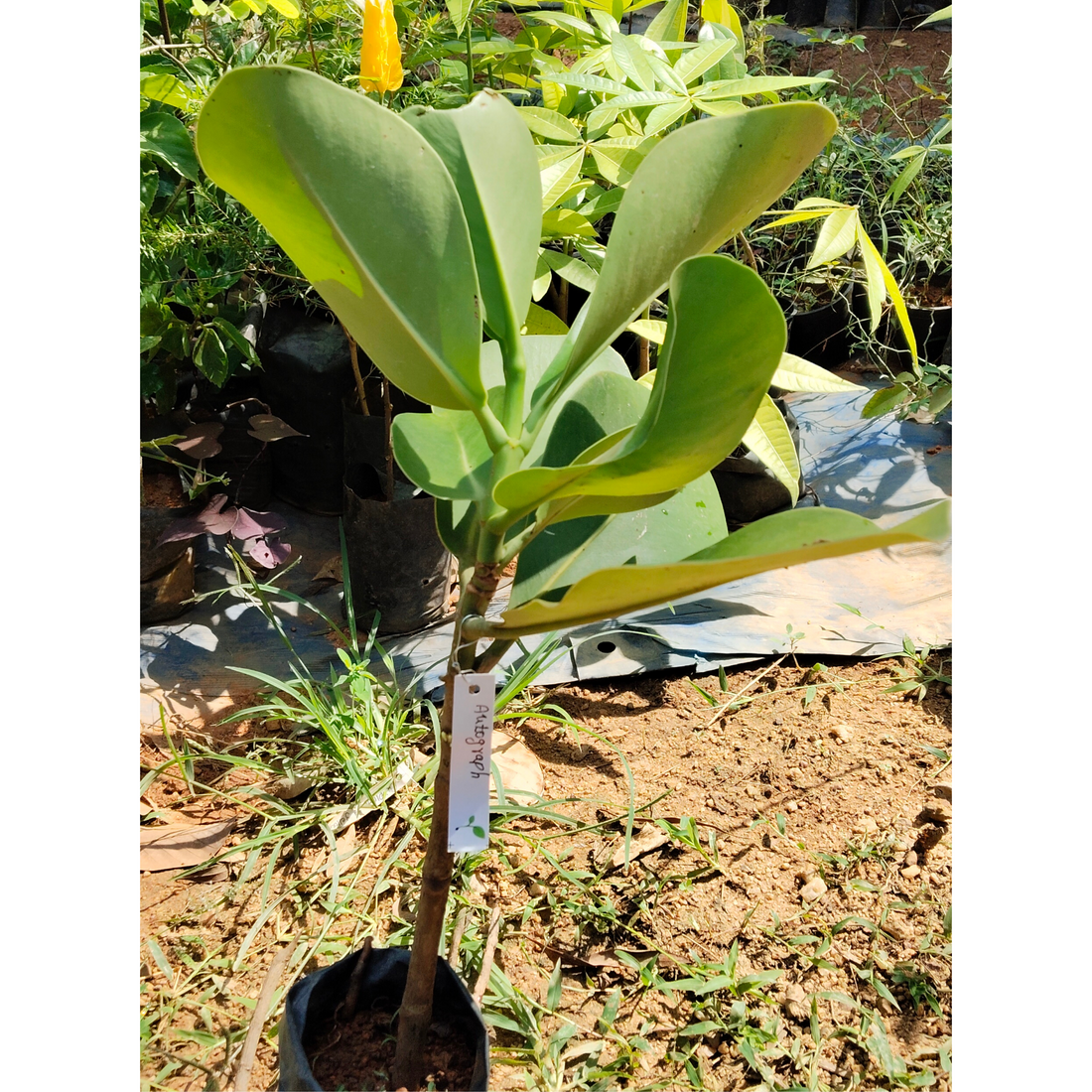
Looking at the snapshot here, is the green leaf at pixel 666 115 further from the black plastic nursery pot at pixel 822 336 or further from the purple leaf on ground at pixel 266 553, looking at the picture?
the black plastic nursery pot at pixel 822 336

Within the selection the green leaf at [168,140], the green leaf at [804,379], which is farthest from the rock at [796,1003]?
the green leaf at [168,140]

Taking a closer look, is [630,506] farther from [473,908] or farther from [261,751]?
[261,751]

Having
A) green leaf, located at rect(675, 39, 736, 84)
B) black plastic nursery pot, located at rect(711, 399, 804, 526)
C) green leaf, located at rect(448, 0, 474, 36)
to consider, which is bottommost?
black plastic nursery pot, located at rect(711, 399, 804, 526)

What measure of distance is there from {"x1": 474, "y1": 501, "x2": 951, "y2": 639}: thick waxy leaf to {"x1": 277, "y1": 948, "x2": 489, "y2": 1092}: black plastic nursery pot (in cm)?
43

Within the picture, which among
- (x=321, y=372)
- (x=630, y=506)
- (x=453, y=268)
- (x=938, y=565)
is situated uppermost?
(x=453, y=268)

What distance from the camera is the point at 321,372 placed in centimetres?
195

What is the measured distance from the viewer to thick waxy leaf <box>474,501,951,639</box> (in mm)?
357

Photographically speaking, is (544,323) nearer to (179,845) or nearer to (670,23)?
(670,23)

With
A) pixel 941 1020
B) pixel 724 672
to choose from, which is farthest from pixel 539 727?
pixel 941 1020

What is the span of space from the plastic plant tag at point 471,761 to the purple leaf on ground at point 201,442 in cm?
113

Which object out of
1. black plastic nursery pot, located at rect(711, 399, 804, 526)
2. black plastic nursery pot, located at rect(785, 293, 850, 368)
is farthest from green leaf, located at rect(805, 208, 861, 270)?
black plastic nursery pot, located at rect(785, 293, 850, 368)

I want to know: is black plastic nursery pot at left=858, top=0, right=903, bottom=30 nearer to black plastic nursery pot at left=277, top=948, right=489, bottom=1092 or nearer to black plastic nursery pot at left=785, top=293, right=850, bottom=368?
black plastic nursery pot at left=785, top=293, right=850, bottom=368

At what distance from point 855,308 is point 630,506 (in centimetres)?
242

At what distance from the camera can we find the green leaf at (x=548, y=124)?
4.42 feet
